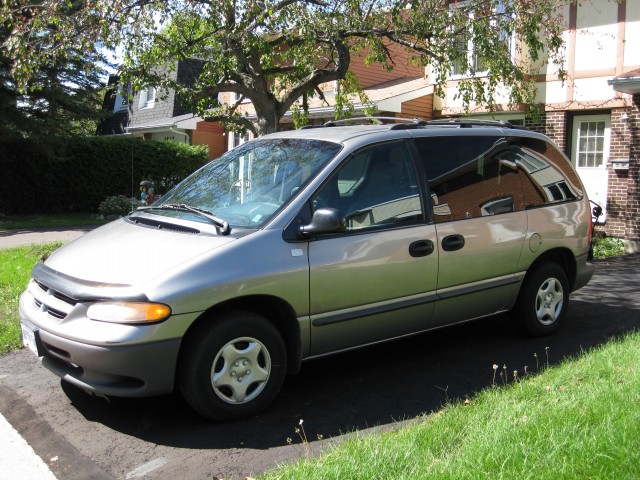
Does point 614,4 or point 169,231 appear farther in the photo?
point 614,4

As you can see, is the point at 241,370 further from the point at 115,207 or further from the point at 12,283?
the point at 115,207

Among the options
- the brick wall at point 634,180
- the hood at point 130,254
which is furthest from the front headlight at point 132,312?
the brick wall at point 634,180

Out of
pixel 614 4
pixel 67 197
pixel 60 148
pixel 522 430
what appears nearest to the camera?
pixel 522 430

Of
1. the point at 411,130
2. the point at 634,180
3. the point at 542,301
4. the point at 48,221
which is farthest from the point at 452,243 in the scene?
the point at 48,221

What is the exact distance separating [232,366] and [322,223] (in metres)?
1.09

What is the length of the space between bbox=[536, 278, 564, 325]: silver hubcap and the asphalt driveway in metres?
0.20

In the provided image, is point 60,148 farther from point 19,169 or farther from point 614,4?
point 614,4

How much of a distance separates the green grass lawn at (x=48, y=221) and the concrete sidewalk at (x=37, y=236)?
0.88 meters

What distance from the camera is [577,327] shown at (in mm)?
6672

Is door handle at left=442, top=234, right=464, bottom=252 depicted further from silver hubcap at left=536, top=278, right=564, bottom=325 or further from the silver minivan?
silver hubcap at left=536, top=278, right=564, bottom=325

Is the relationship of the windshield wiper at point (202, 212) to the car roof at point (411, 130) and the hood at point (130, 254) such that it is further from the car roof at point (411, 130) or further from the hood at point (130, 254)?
the car roof at point (411, 130)

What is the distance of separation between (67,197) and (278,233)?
Answer: 17.8 meters

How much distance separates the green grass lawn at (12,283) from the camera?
246 inches

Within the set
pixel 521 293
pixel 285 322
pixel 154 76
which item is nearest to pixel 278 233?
pixel 285 322
